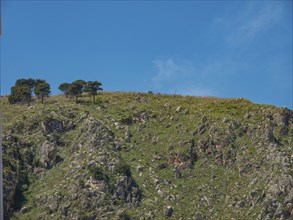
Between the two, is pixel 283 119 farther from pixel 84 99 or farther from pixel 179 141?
pixel 84 99

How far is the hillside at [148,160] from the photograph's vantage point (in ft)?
252

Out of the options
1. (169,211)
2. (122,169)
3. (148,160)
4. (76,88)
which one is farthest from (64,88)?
(169,211)

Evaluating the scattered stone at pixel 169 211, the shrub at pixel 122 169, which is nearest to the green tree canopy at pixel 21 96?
the shrub at pixel 122 169

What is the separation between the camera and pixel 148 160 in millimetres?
89250

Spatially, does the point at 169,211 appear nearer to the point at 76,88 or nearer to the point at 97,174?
the point at 97,174

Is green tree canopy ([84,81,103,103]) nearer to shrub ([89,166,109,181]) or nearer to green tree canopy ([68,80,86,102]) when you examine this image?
green tree canopy ([68,80,86,102])

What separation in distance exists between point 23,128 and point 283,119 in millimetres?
41226

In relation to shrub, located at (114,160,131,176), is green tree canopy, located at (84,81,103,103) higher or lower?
higher

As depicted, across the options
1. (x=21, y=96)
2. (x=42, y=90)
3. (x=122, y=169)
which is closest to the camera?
(x=122, y=169)

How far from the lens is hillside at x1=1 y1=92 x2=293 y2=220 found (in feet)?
252

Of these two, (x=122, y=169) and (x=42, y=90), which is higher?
(x=42, y=90)

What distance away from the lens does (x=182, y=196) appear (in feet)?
267

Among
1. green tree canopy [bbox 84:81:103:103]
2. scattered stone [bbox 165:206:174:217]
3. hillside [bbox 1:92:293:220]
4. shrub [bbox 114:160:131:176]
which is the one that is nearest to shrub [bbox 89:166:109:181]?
hillside [bbox 1:92:293:220]

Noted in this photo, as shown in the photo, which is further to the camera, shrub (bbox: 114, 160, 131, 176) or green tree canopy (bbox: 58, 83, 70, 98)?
green tree canopy (bbox: 58, 83, 70, 98)
